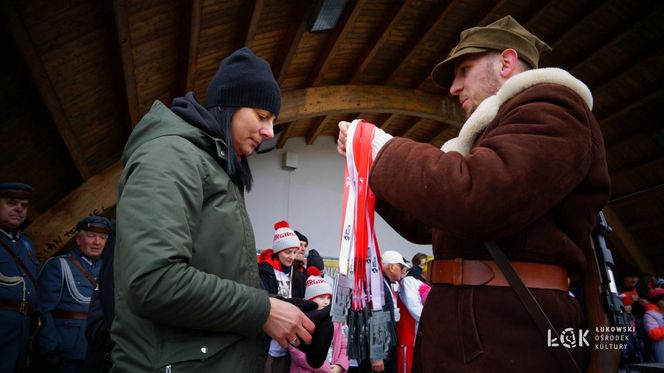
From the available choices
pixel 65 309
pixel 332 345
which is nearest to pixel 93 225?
pixel 65 309

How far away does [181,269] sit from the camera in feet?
3.64

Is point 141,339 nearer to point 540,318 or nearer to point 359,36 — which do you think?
point 540,318

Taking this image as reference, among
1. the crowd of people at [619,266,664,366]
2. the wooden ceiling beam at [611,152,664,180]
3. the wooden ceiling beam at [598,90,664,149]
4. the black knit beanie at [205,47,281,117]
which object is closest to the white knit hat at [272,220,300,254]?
the black knit beanie at [205,47,281,117]

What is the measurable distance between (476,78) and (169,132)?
1.07 m

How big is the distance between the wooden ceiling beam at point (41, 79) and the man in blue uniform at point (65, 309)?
144 centimetres

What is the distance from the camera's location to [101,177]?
6000 mm

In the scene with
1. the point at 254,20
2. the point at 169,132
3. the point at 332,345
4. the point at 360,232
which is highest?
the point at 254,20

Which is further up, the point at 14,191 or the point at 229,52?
the point at 229,52

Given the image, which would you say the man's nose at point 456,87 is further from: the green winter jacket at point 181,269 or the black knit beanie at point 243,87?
the green winter jacket at point 181,269

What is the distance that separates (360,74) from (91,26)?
4.19m

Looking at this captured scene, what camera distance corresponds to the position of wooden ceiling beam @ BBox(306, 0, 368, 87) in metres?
5.44

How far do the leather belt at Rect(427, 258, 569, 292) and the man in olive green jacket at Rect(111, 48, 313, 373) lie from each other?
459 mm

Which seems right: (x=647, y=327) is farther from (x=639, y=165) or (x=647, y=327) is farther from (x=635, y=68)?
(x=639, y=165)

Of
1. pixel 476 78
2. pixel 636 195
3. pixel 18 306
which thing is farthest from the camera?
pixel 636 195
